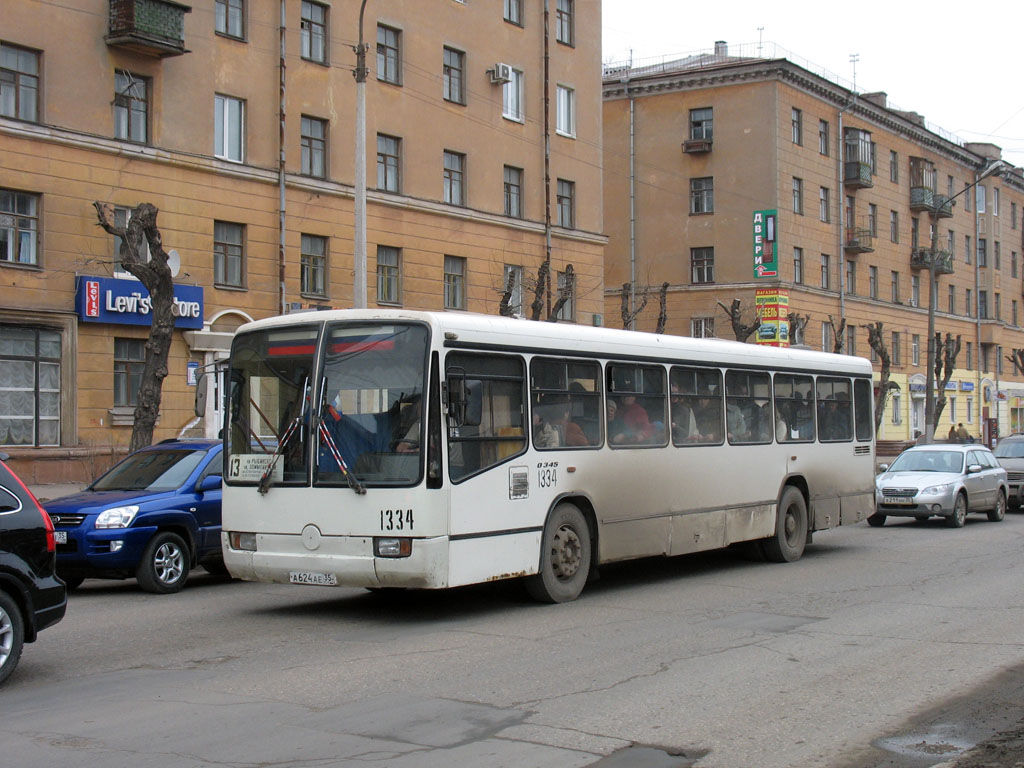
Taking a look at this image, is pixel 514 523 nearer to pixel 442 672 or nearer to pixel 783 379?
pixel 442 672

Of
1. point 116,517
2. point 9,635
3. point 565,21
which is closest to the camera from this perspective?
point 9,635

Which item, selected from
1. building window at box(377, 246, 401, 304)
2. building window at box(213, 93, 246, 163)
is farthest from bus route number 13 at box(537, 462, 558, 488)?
building window at box(377, 246, 401, 304)

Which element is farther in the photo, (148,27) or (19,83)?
(148,27)

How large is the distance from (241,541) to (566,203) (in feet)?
102

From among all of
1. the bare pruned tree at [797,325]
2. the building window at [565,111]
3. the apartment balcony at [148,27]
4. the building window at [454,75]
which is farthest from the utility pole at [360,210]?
the bare pruned tree at [797,325]

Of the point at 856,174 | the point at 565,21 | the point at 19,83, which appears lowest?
the point at 19,83

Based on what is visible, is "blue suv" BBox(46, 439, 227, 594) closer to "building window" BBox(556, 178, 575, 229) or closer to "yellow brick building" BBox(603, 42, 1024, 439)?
"building window" BBox(556, 178, 575, 229)

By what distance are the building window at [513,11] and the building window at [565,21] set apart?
6.68ft

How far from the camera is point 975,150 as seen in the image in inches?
2997

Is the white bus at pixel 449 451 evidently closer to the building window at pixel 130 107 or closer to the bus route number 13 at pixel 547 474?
the bus route number 13 at pixel 547 474

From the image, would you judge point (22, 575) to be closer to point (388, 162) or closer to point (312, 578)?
point (312, 578)

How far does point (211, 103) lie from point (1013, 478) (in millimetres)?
20798

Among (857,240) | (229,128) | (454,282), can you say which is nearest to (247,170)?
(229,128)

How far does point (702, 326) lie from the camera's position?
180 ft
